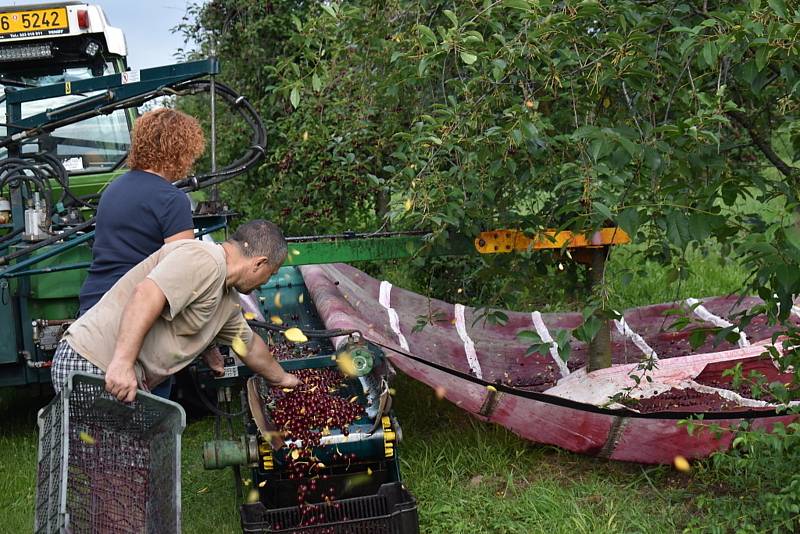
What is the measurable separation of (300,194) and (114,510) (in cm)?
511

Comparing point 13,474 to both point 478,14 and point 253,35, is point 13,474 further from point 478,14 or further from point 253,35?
point 253,35

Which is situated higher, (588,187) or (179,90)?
(179,90)

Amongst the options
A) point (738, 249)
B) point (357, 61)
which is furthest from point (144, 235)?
point (738, 249)

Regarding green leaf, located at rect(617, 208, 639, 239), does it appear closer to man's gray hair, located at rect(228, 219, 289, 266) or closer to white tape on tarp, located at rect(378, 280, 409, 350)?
man's gray hair, located at rect(228, 219, 289, 266)

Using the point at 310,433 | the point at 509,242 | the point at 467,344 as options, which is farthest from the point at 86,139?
the point at 310,433

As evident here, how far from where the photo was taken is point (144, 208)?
3.79m

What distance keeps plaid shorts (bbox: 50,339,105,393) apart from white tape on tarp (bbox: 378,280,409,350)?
88.5 inches

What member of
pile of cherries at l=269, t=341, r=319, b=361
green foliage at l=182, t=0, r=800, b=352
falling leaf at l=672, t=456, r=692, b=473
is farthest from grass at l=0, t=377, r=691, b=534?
green foliage at l=182, t=0, r=800, b=352

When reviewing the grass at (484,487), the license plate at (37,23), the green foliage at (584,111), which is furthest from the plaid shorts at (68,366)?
the license plate at (37,23)

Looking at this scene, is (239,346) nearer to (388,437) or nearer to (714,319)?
(388,437)

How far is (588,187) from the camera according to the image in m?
3.64

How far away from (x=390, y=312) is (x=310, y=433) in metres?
2.08

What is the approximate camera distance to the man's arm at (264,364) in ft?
12.6

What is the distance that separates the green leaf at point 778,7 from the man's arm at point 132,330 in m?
2.25
